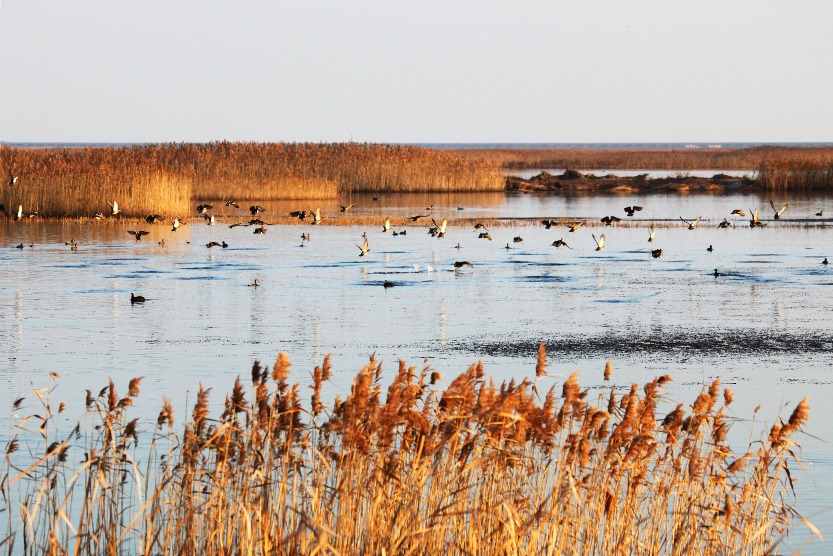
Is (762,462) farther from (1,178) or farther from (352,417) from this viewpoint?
(1,178)

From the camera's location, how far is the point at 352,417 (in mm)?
5930

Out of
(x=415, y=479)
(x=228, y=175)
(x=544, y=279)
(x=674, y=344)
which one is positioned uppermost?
(x=415, y=479)

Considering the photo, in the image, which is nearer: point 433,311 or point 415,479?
point 415,479

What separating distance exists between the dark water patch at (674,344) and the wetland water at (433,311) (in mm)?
48

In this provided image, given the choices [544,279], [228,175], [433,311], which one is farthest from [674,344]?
[228,175]

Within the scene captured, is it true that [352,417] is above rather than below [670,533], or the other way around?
above

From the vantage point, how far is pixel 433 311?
19.2 metres

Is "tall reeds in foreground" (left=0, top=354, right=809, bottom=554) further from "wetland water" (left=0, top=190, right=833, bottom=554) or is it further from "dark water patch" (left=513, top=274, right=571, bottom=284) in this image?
"dark water patch" (left=513, top=274, right=571, bottom=284)

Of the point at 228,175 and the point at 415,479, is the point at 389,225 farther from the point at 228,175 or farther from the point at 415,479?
the point at 415,479

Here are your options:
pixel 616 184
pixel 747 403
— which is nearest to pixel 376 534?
pixel 747 403

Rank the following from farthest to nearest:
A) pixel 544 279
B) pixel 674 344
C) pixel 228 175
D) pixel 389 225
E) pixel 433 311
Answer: pixel 228 175
pixel 389 225
pixel 544 279
pixel 433 311
pixel 674 344

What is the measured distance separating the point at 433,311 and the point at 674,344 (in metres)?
4.52

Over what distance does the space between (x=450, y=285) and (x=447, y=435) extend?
631 inches

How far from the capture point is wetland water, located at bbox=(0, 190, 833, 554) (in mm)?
13219
